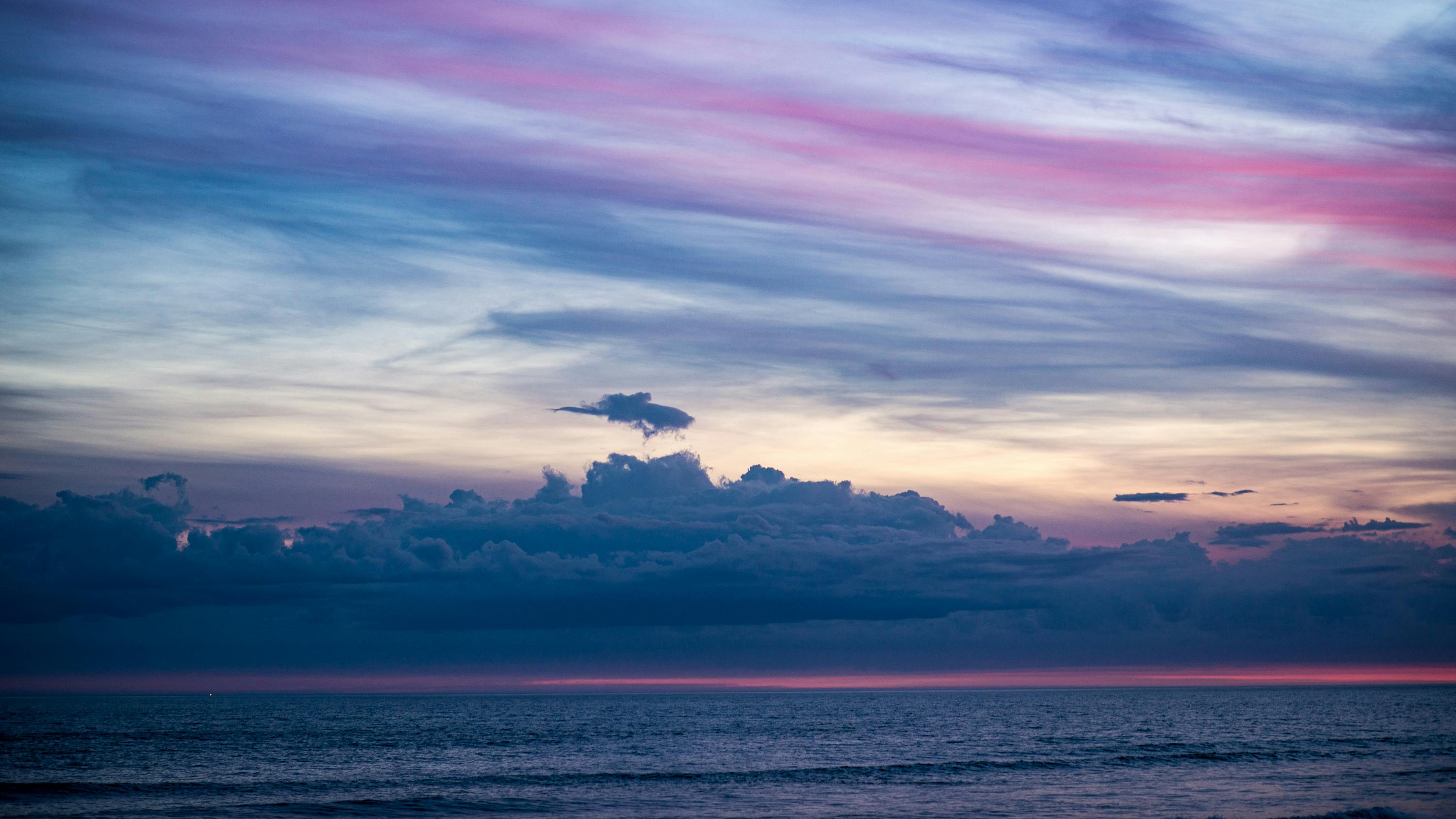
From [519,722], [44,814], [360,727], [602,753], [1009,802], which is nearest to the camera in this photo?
[44,814]

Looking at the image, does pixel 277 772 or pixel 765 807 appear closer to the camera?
pixel 765 807

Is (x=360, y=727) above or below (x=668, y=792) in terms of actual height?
below

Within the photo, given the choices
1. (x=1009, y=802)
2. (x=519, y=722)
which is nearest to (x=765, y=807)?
(x=1009, y=802)

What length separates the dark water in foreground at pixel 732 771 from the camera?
64.3 meters

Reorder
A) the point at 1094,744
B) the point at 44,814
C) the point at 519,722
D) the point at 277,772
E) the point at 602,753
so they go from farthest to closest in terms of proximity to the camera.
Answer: the point at 519,722
the point at 1094,744
the point at 602,753
the point at 277,772
the point at 44,814

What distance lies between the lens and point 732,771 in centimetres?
8562

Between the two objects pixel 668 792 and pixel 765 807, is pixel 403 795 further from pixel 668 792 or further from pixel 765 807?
pixel 765 807

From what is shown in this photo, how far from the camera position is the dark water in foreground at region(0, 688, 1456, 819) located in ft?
211

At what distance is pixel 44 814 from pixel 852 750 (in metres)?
71.7

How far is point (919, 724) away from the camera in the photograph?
168 metres

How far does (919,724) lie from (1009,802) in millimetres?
106125

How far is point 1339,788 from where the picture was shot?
232 ft

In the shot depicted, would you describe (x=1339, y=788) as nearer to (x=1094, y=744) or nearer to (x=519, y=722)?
(x=1094, y=744)

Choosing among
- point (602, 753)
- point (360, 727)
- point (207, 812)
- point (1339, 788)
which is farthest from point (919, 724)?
point (207, 812)
